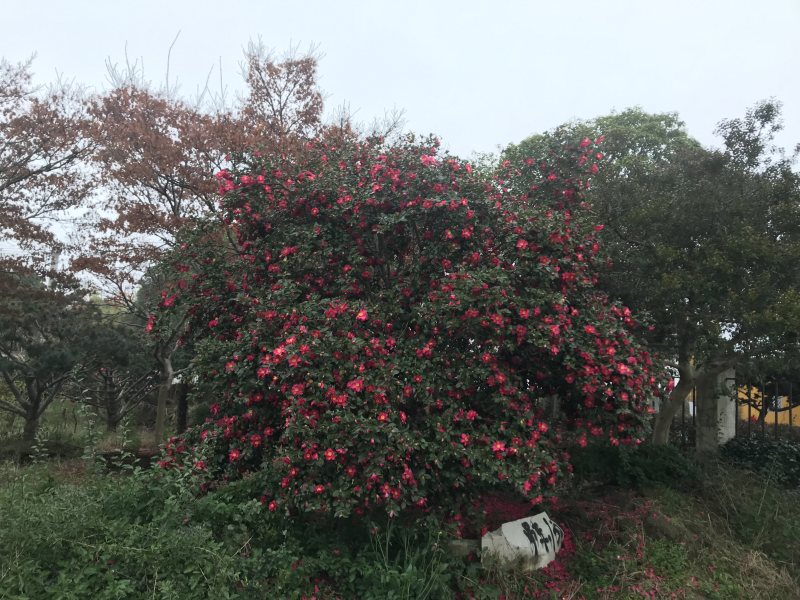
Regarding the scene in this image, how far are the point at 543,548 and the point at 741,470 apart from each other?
3.88 metres

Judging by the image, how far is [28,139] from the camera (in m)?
8.93

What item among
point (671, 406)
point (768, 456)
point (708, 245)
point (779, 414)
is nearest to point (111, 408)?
point (671, 406)

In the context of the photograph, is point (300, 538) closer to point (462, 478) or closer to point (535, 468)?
point (462, 478)

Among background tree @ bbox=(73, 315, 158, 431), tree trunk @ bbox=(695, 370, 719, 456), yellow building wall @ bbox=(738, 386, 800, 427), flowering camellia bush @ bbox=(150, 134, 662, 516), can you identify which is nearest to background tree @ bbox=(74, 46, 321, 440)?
background tree @ bbox=(73, 315, 158, 431)

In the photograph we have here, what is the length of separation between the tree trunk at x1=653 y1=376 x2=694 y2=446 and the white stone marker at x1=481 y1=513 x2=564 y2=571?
2.88m

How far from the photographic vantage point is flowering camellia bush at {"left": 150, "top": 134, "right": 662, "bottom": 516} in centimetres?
361

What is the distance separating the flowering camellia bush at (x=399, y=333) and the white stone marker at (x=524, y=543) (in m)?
0.35

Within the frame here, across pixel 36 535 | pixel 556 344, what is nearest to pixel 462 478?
pixel 556 344

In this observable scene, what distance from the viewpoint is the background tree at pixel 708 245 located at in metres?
5.27

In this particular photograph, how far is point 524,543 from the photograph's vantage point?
13.9 ft

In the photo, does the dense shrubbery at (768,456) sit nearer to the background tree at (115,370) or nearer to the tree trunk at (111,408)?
the background tree at (115,370)

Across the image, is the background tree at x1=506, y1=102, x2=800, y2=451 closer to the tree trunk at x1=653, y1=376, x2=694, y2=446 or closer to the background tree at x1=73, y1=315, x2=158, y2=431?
the tree trunk at x1=653, y1=376, x2=694, y2=446

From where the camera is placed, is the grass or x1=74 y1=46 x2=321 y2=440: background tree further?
x1=74 y1=46 x2=321 y2=440: background tree

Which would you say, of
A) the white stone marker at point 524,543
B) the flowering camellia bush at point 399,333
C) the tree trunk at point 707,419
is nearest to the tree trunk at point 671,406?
the tree trunk at point 707,419
